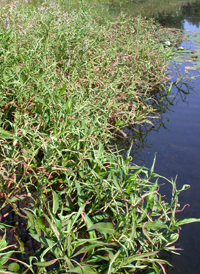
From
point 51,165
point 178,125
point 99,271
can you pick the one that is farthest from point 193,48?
point 99,271

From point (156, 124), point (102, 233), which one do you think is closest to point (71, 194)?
point (102, 233)

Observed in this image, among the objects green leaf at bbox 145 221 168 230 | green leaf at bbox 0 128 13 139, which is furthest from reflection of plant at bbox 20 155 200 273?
green leaf at bbox 0 128 13 139

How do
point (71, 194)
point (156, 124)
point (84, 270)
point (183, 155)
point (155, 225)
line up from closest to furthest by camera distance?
point (84, 270) < point (155, 225) < point (71, 194) < point (183, 155) < point (156, 124)

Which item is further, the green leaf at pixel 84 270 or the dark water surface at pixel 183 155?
the dark water surface at pixel 183 155

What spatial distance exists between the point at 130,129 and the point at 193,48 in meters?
3.93

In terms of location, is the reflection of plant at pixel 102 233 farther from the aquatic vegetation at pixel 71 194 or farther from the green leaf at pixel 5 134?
the green leaf at pixel 5 134

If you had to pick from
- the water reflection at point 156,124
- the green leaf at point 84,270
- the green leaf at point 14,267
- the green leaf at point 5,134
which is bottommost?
the green leaf at point 14,267

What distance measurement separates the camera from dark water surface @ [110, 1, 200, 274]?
1.85 meters

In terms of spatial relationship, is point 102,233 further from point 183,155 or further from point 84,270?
point 183,155

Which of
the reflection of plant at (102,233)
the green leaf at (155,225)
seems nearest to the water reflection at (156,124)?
the reflection of plant at (102,233)

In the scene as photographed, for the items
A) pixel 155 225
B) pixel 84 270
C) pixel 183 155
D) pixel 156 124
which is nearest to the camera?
pixel 84 270

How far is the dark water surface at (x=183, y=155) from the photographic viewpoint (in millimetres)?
1852

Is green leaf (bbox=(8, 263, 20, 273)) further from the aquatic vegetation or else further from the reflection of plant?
the reflection of plant

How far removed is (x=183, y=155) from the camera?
2824 millimetres
